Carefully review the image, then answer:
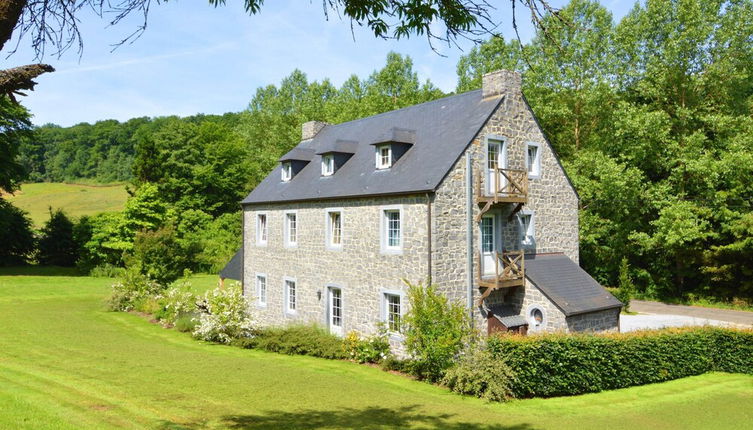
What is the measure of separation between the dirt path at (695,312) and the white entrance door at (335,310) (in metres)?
17.2

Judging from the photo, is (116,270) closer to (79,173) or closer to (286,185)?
(286,185)

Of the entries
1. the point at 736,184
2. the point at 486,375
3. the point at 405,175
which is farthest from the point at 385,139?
the point at 736,184

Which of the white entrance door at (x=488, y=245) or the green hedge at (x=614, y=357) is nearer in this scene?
the green hedge at (x=614, y=357)

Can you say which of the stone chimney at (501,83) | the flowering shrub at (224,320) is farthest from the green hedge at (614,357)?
the flowering shrub at (224,320)

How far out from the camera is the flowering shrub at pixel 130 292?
27531 mm

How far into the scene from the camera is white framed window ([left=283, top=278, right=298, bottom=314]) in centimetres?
2316

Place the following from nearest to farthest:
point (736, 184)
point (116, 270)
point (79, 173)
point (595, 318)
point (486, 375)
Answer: point (486, 375) → point (595, 318) → point (736, 184) → point (116, 270) → point (79, 173)

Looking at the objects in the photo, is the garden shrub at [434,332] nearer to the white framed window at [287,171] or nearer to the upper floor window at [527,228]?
the upper floor window at [527,228]

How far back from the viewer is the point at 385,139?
63.5 ft

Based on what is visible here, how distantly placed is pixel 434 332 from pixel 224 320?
9451 mm

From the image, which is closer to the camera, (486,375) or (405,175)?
(486,375)

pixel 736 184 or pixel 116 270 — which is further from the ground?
pixel 736 184

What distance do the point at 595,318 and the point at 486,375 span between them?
20.2ft

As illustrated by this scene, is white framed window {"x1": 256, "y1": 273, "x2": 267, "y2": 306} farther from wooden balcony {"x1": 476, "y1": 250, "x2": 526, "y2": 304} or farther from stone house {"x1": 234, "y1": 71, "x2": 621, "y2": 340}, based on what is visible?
wooden balcony {"x1": 476, "y1": 250, "x2": 526, "y2": 304}
